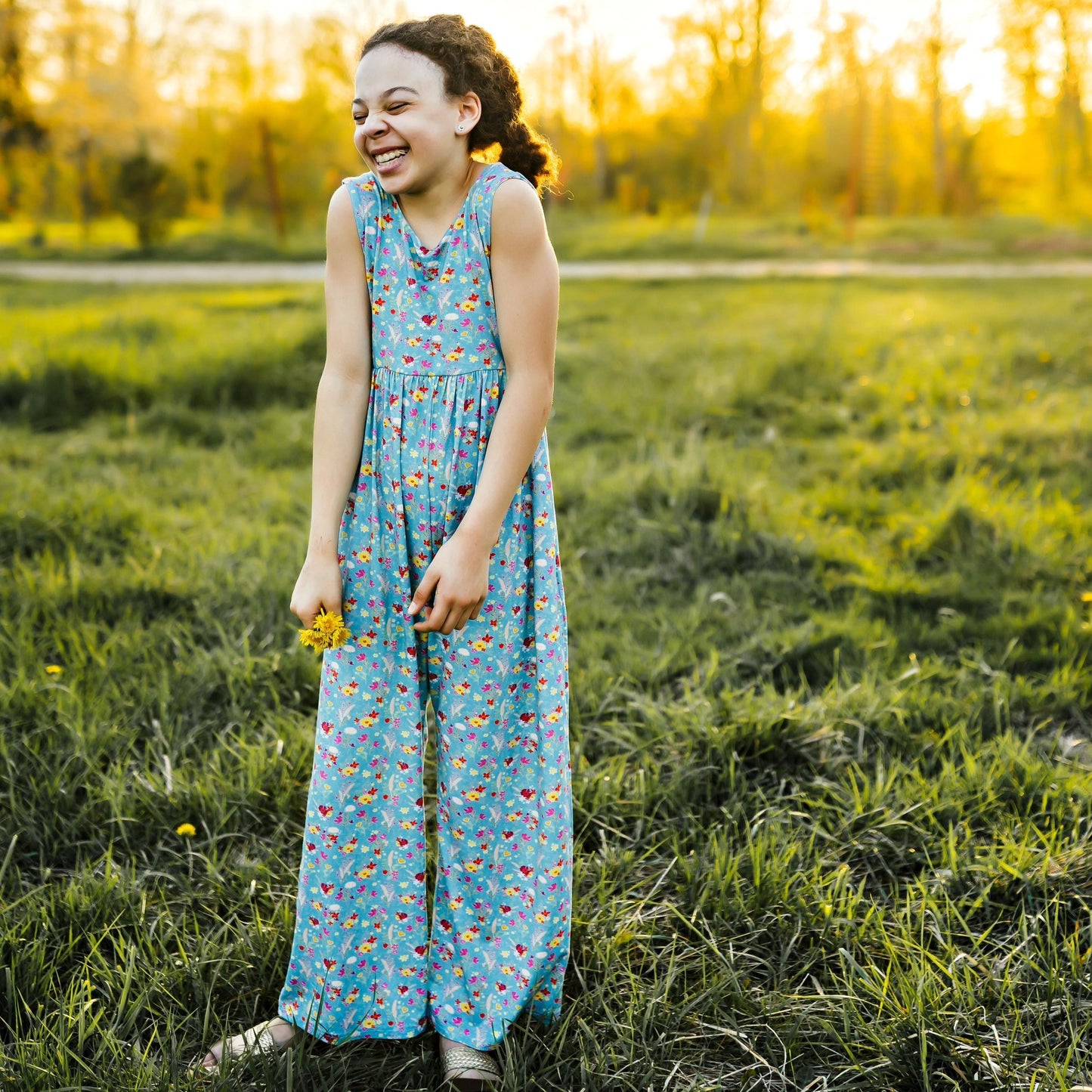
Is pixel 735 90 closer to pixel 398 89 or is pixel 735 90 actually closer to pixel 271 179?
pixel 271 179

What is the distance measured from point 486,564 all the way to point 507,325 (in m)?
0.31

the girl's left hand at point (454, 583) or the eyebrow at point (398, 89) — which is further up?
the eyebrow at point (398, 89)

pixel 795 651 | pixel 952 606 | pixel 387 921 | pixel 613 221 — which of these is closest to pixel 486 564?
pixel 387 921

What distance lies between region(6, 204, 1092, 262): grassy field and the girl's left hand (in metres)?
13.5

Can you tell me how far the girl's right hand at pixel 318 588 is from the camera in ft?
4.67

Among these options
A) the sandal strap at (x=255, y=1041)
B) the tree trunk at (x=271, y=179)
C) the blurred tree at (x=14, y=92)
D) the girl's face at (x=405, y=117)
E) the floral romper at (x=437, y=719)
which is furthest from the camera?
the tree trunk at (x=271, y=179)

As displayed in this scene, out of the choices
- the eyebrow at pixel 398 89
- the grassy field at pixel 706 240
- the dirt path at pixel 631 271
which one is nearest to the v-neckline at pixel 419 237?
the eyebrow at pixel 398 89

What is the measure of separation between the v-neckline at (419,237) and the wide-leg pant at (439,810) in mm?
324

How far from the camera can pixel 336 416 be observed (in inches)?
56.6

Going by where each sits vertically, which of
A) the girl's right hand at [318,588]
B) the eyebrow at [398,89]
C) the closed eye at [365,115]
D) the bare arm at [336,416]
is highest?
the eyebrow at [398,89]

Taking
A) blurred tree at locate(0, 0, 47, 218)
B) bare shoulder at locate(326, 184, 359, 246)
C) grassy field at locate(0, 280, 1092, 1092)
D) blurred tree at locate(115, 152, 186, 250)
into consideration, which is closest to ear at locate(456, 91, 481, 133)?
bare shoulder at locate(326, 184, 359, 246)

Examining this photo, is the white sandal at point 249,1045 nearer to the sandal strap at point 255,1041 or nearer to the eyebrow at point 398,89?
the sandal strap at point 255,1041

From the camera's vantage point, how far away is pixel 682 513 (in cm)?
364

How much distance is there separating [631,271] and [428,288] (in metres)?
11.5
